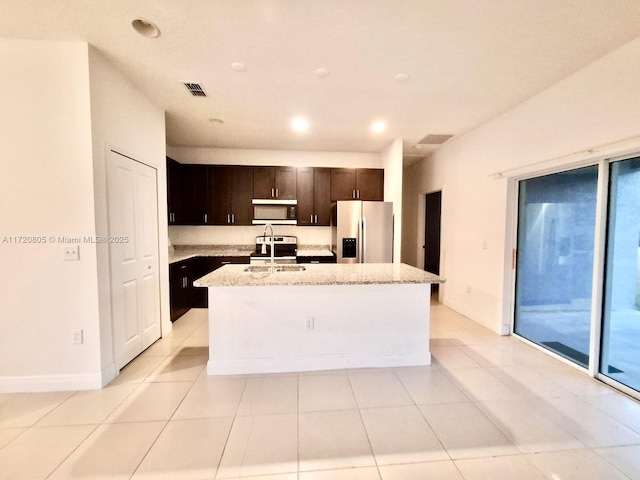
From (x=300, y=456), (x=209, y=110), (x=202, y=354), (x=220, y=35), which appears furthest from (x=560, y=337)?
(x=209, y=110)

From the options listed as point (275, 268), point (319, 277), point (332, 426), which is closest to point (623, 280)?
point (319, 277)

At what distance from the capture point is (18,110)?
218 centimetres

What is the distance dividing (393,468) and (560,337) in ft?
8.34

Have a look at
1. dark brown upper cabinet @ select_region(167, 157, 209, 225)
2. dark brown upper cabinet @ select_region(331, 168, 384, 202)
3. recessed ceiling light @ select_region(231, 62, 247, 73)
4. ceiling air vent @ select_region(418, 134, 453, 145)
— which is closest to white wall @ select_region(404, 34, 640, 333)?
ceiling air vent @ select_region(418, 134, 453, 145)

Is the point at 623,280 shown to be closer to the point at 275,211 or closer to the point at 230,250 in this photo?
the point at 275,211

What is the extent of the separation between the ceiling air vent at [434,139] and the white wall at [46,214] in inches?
160

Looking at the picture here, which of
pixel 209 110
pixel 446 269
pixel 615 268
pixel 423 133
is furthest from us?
pixel 446 269

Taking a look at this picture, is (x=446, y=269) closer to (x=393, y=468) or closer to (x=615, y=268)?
(x=615, y=268)

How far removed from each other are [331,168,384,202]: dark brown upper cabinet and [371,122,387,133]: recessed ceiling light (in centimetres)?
108

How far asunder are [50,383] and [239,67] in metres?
3.03

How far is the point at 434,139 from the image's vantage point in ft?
14.5

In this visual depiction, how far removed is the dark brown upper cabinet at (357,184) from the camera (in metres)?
5.08

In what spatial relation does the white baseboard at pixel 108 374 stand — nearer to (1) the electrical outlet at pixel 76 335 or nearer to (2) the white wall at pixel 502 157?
(1) the electrical outlet at pixel 76 335

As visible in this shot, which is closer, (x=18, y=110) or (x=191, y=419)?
A: (x=191, y=419)
